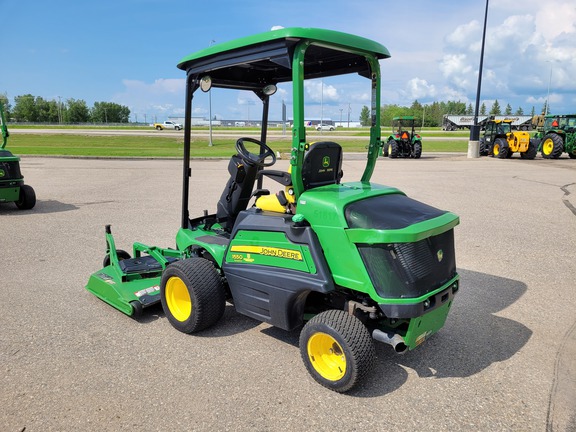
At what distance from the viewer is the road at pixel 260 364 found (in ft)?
8.69

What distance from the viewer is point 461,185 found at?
1223 centimetres

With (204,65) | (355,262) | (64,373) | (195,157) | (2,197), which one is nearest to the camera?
(355,262)

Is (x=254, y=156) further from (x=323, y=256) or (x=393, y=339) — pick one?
(x=393, y=339)

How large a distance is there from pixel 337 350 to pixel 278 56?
2.00 meters

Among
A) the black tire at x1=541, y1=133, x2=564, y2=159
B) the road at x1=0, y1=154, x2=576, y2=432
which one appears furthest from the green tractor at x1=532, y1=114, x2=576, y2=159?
the road at x1=0, y1=154, x2=576, y2=432

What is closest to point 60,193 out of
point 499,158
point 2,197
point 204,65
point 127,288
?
point 2,197

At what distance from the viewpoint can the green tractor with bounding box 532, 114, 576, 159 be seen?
19.8 metres

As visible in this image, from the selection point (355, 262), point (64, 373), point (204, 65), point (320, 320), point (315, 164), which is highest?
point (204, 65)

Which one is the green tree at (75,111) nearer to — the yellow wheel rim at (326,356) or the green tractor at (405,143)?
the green tractor at (405,143)

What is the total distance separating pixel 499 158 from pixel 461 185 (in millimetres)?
9872

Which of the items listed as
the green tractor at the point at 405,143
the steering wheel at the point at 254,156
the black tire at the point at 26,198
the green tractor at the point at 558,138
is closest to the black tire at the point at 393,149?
the green tractor at the point at 405,143

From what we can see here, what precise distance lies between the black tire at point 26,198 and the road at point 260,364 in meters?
2.42

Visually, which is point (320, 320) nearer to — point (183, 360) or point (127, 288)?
point (183, 360)

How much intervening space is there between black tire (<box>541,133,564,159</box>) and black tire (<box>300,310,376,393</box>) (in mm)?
20628
